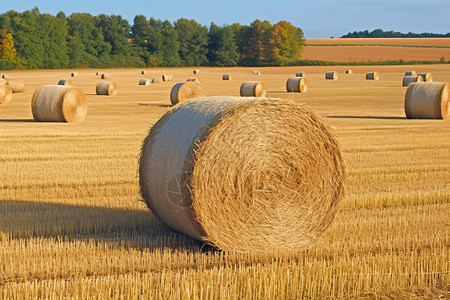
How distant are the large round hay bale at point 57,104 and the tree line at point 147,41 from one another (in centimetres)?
6160

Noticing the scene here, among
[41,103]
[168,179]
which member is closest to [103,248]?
[168,179]

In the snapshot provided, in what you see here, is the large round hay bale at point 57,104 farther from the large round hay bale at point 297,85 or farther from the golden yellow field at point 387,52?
the golden yellow field at point 387,52

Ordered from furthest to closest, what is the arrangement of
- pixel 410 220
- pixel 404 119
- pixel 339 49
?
pixel 339 49 → pixel 404 119 → pixel 410 220

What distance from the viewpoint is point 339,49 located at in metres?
101

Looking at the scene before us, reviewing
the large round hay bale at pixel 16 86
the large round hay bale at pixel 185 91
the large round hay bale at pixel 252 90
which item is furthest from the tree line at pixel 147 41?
the large round hay bale at pixel 185 91

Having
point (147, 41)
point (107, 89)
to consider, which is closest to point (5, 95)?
point (107, 89)

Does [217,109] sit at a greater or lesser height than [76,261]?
greater

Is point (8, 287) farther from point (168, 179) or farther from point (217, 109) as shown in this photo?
point (217, 109)

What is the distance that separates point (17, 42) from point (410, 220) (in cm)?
7714

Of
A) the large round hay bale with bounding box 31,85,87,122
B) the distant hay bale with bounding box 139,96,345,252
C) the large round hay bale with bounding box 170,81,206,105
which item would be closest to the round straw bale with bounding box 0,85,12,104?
the large round hay bale with bounding box 170,81,206,105

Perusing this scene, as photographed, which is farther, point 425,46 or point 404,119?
point 425,46

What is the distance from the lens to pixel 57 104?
20.3 meters

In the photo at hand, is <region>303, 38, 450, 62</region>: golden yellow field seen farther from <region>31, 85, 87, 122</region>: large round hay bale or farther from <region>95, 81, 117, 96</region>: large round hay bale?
<region>31, 85, 87, 122</region>: large round hay bale

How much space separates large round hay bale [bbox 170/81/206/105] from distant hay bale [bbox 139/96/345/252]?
19.7 meters
